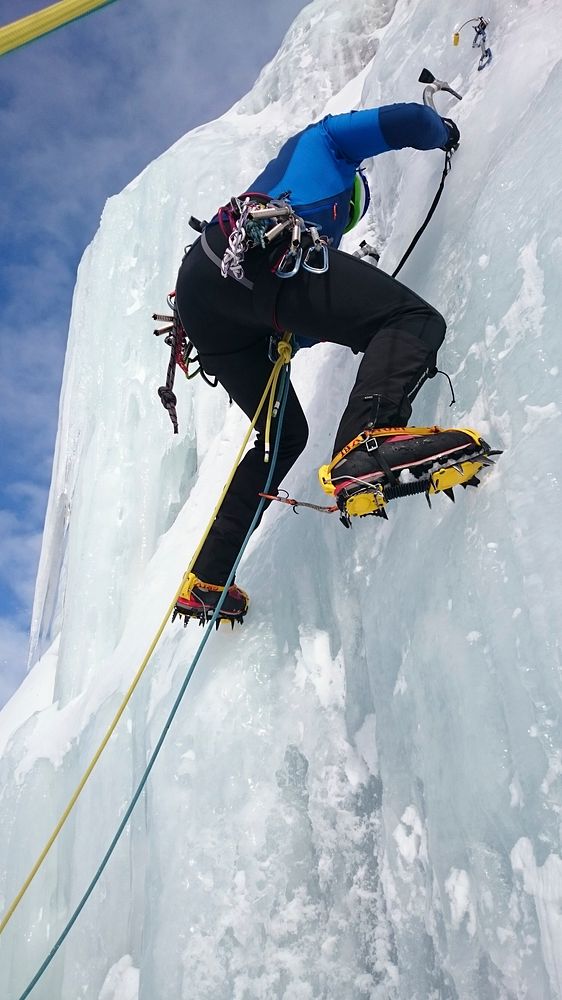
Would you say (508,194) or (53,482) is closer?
(508,194)

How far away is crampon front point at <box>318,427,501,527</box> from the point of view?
1.62 meters

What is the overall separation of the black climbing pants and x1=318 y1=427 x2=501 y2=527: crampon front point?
9cm

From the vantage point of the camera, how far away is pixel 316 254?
2.05 m

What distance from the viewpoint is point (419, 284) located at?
250 centimetres

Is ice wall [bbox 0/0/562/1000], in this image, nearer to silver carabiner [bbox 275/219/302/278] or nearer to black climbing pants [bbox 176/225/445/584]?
black climbing pants [bbox 176/225/445/584]

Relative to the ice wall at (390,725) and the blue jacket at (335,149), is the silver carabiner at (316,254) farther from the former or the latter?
the ice wall at (390,725)

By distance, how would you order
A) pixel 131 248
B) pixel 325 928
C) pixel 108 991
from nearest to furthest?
pixel 325 928, pixel 108 991, pixel 131 248

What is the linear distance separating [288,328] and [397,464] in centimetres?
70

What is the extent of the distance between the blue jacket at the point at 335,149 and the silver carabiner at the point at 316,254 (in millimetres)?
238

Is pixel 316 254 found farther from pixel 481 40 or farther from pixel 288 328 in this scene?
pixel 481 40

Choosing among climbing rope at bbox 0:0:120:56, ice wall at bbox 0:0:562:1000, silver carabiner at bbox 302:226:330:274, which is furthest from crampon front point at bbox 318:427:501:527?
climbing rope at bbox 0:0:120:56

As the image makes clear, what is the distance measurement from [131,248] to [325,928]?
20.9 feet

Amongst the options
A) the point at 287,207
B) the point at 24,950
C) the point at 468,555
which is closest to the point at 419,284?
the point at 287,207

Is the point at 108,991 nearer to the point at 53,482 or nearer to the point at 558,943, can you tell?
the point at 558,943
